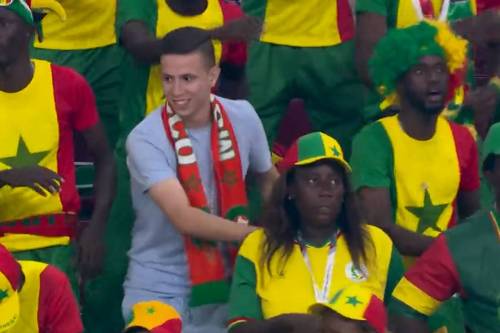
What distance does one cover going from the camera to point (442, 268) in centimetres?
561

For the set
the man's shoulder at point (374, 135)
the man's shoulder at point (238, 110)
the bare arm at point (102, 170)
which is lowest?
the bare arm at point (102, 170)

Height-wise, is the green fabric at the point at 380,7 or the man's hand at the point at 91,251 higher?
the green fabric at the point at 380,7

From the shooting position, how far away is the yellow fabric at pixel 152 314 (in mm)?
5609

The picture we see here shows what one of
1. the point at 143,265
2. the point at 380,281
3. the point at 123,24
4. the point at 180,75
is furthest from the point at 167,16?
the point at 380,281

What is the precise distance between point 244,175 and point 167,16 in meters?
0.97

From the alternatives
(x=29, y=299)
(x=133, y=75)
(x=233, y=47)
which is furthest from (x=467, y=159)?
(x=29, y=299)

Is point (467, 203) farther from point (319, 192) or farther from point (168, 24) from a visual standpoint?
point (168, 24)

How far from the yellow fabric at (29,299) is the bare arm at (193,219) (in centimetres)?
85

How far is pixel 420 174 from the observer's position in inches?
253

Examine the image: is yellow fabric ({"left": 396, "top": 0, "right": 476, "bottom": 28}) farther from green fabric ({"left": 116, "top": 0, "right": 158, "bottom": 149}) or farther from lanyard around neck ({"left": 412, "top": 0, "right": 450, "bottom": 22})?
green fabric ({"left": 116, "top": 0, "right": 158, "bottom": 149})

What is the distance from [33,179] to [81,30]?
5.09ft

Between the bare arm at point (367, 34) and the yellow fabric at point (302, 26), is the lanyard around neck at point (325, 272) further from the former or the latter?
the yellow fabric at point (302, 26)

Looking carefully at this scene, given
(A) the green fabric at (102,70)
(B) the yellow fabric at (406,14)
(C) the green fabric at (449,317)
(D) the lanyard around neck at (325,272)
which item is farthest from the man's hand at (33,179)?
(B) the yellow fabric at (406,14)

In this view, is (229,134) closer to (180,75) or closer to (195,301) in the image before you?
(180,75)
